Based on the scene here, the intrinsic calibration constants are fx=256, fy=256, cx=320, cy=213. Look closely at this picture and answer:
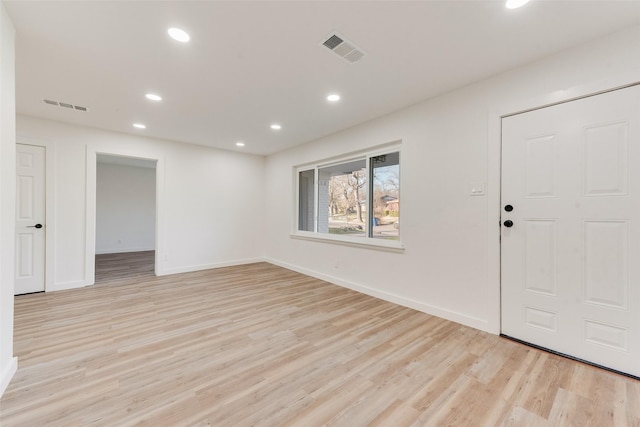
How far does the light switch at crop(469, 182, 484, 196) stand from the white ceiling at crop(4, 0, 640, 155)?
106cm

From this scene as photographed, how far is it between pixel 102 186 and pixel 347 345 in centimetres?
837

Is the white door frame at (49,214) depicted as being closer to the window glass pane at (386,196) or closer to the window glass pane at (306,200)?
the window glass pane at (306,200)

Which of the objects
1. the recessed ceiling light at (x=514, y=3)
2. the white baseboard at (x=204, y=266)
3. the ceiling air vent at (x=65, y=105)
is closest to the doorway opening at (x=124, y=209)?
the white baseboard at (x=204, y=266)

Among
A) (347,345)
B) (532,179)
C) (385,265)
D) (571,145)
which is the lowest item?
(347,345)

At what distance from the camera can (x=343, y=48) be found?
211 cm

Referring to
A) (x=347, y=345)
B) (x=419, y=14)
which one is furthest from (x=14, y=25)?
(x=347, y=345)

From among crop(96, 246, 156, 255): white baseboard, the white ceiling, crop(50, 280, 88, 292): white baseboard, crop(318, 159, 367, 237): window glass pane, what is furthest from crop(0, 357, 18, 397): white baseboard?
crop(96, 246, 156, 255): white baseboard

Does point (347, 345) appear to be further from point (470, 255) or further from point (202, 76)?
point (202, 76)

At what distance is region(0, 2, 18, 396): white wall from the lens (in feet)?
5.44

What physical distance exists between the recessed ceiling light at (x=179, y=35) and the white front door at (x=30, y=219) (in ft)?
11.4

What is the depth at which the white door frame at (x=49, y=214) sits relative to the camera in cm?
377

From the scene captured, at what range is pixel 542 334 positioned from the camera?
2.23 metres

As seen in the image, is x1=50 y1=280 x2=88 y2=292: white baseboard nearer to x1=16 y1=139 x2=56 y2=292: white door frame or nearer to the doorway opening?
x1=16 y1=139 x2=56 y2=292: white door frame

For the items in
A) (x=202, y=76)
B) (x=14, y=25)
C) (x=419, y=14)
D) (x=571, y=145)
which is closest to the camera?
(x=419, y=14)
